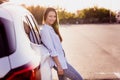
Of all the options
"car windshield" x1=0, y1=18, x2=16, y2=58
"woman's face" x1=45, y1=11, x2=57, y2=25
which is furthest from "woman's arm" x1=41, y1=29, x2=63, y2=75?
"car windshield" x1=0, y1=18, x2=16, y2=58

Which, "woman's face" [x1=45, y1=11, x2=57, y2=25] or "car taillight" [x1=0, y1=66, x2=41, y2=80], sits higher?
"woman's face" [x1=45, y1=11, x2=57, y2=25]

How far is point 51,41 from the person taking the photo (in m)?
5.41

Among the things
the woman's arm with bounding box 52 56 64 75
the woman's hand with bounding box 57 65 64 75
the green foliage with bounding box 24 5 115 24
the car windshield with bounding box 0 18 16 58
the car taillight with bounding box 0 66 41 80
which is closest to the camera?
the car taillight with bounding box 0 66 41 80

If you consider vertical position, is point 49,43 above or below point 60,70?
above

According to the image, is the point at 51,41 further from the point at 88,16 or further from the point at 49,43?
the point at 88,16

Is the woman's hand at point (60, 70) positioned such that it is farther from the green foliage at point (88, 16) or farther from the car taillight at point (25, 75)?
the green foliage at point (88, 16)

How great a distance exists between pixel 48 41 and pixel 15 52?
5.25ft

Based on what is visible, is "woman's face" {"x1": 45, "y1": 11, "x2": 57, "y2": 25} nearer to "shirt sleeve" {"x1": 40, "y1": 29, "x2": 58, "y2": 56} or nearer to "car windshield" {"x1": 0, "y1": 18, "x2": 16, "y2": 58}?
"shirt sleeve" {"x1": 40, "y1": 29, "x2": 58, "y2": 56}

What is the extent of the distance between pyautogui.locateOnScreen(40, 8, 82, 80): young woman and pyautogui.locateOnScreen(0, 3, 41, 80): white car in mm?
1367

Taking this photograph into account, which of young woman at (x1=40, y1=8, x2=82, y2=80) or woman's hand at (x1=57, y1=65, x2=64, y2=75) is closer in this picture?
young woman at (x1=40, y1=8, x2=82, y2=80)

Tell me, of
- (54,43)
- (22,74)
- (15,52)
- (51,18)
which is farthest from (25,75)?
(51,18)

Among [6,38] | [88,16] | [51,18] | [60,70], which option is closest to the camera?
[6,38]

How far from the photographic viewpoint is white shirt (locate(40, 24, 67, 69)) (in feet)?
17.6

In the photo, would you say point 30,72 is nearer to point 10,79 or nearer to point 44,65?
point 10,79
